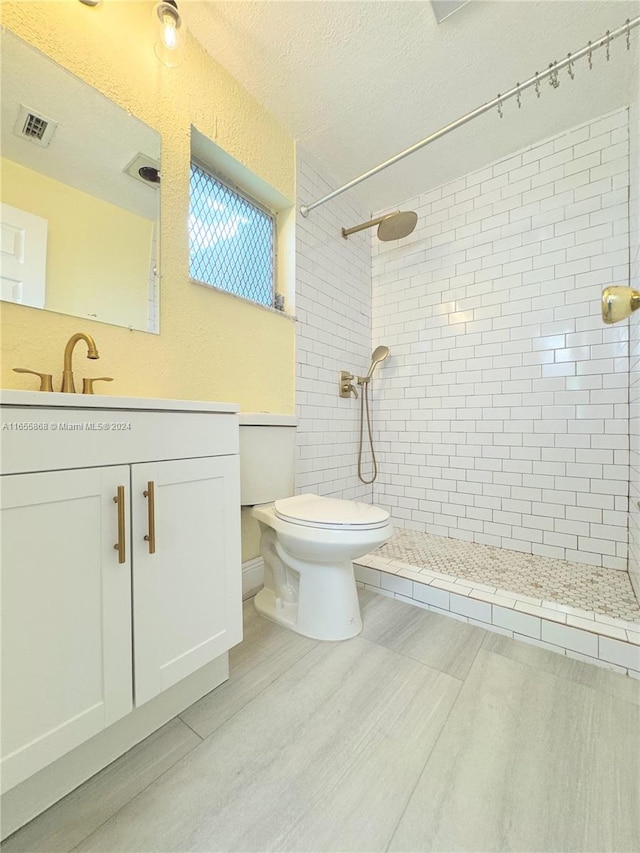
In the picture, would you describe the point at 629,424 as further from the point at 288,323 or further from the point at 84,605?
the point at 84,605

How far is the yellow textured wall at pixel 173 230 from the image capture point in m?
1.06

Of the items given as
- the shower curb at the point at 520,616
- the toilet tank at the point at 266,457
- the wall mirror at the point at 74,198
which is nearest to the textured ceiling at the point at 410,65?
the wall mirror at the point at 74,198

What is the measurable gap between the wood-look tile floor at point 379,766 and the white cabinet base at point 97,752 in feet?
0.08

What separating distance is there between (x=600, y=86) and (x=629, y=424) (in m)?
1.61

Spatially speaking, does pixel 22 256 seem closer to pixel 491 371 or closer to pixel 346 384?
pixel 346 384

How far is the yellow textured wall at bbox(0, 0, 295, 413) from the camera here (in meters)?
1.06

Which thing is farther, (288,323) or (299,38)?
(288,323)

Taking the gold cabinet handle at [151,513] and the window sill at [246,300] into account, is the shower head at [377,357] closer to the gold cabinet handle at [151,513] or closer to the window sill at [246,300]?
the window sill at [246,300]

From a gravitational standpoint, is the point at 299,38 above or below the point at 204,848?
above

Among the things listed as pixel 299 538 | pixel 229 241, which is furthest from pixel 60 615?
pixel 229 241

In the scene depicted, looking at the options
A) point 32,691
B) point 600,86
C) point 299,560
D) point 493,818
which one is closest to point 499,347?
point 600,86

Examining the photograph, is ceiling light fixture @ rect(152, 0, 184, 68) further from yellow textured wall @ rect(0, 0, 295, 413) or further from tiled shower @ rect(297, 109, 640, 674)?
tiled shower @ rect(297, 109, 640, 674)

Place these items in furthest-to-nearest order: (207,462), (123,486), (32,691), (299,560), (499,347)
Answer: (499,347), (299,560), (207,462), (123,486), (32,691)

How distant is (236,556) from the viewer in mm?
1053
